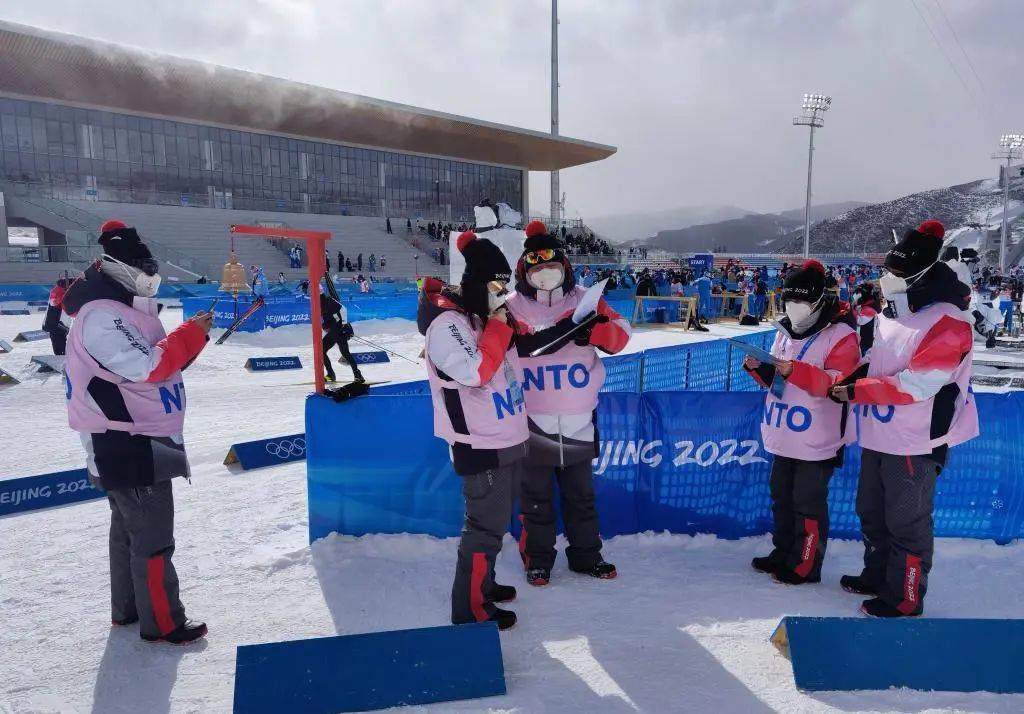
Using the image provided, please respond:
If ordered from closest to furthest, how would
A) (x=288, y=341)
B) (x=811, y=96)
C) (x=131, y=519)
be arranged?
(x=131, y=519) → (x=288, y=341) → (x=811, y=96)

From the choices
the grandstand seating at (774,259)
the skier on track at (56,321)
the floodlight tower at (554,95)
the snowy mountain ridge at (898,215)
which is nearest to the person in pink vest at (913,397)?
the skier on track at (56,321)

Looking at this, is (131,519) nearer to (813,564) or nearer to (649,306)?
(813,564)

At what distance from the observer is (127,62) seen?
34.8 meters

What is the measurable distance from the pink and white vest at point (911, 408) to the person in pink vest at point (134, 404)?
136 inches

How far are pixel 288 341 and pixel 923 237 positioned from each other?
1400 centimetres

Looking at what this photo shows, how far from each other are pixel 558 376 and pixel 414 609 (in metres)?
1.50

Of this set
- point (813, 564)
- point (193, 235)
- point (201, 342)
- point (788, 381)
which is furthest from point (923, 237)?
point (193, 235)

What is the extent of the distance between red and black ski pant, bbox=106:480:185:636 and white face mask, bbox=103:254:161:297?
950 millimetres

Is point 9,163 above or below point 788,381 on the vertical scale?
above

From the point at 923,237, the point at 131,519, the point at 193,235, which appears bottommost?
the point at 131,519

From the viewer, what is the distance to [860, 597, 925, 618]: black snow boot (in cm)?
330

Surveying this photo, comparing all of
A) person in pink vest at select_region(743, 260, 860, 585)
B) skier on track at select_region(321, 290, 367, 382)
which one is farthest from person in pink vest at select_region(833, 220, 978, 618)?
skier on track at select_region(321, 290, 367, 382)

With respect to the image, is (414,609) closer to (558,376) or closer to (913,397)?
(558,376)

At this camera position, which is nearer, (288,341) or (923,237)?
(923,237)
